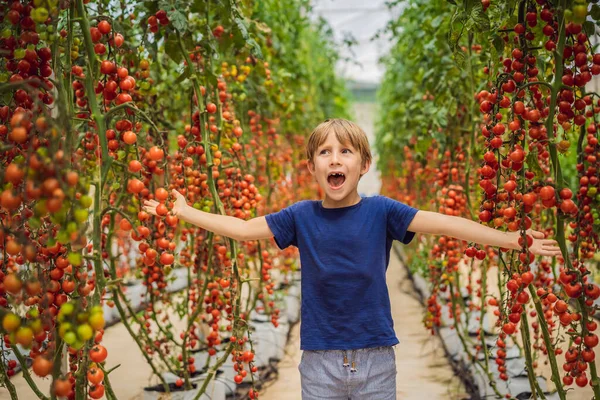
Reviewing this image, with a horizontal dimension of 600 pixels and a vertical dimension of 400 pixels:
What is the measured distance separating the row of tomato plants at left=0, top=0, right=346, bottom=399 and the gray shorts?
0.36 m

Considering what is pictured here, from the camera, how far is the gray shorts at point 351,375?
4.58 ft

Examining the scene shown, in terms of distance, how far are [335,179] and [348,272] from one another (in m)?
0.23

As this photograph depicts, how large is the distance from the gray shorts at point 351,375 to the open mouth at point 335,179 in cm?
39

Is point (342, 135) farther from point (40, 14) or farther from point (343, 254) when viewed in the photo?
point (40, 14)

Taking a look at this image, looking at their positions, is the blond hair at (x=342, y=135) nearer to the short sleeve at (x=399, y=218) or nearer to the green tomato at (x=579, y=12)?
the short sleeve at (x=399, y=218)

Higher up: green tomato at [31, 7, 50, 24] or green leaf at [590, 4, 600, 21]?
green leaf at [590, 4, 600, 21]

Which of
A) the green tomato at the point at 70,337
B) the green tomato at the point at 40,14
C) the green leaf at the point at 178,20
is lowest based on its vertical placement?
the green tomato at the point at 70,337

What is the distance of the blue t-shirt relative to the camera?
4.66 ft

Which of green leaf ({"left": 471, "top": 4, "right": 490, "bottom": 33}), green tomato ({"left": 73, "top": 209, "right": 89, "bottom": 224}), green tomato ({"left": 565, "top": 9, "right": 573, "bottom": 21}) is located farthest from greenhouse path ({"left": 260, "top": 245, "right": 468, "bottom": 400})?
green tomato ({"left": 73, "top": 209, "right": 89, "bottom": 224})

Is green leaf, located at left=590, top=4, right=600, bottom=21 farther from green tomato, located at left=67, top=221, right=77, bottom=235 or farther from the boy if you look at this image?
green tomato, located at left=67, top=221, right=77, bottom=235

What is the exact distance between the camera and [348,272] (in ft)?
4.68

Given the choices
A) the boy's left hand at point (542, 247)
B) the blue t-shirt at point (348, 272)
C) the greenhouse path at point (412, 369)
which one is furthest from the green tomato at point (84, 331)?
the greenhouse path at point (412, 369)

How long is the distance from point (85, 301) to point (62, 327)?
24 cm

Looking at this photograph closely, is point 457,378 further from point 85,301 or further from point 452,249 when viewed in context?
point 85,301
